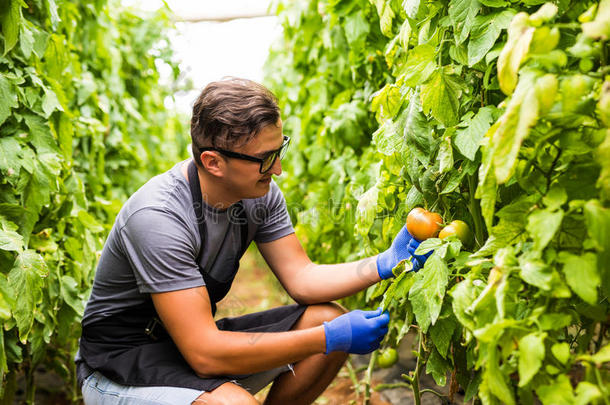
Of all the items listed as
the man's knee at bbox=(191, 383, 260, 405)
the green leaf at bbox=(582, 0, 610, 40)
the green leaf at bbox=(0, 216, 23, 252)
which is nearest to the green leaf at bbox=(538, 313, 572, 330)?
the green leaf at bbox=(582, 0, 610, 40)

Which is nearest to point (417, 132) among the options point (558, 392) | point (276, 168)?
point (276, 168)

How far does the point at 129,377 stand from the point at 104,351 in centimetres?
17

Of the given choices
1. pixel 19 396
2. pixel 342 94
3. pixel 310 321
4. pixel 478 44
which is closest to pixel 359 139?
pixel 342 94

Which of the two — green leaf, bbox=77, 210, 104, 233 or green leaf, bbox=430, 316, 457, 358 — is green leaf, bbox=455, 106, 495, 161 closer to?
green leaf, bbox=430, 316, 457, 358

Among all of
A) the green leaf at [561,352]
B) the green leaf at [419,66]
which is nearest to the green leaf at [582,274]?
the green leaf at [561,352]

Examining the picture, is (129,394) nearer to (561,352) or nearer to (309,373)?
(309,373)

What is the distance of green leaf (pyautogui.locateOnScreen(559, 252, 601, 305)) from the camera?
3.09 ft

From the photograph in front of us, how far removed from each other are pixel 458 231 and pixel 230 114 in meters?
0.81

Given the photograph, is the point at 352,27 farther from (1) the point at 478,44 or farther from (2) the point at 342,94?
(1) the point at 478,44

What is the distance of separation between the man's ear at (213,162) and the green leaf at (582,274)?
1.11 meters

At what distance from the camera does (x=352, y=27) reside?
2.25 meters

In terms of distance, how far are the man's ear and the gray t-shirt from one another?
115 mm

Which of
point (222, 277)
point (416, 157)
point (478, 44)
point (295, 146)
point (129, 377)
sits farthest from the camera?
point (295, 146)

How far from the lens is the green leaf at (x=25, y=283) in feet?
5.45
